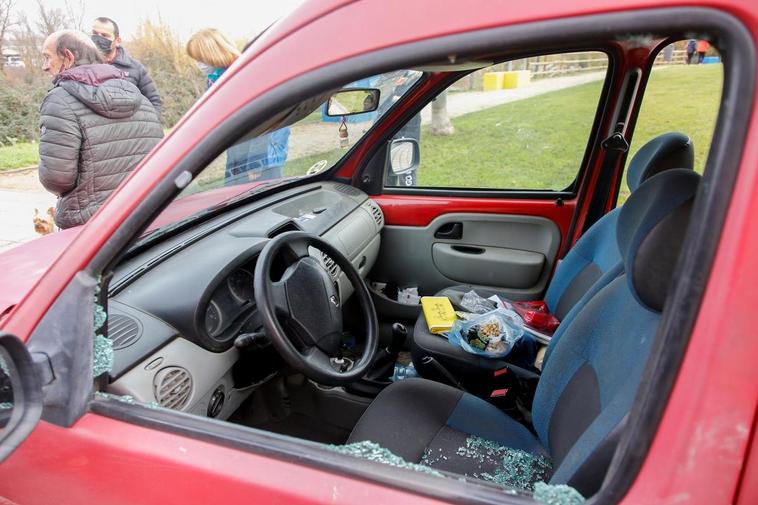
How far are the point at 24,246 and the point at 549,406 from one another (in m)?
2.01

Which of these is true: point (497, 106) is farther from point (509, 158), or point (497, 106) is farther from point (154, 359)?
point (154, 359)

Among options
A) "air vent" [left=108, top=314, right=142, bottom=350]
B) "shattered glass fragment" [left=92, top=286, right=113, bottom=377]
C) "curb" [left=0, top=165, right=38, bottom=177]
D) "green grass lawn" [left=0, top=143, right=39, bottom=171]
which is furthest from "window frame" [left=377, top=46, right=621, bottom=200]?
"green grass lawn" [left=0, top=143, right=39, bottom=171]

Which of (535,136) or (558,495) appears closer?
(558,495)

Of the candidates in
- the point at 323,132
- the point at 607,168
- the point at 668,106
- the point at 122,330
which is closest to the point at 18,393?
the point at 122,330

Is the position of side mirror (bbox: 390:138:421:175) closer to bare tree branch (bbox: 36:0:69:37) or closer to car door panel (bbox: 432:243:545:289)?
car door panel (bbox: 432:243:545:289)

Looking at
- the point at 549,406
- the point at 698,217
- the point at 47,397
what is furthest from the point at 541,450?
the point at 47,397

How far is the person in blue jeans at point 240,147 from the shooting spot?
1.95 m

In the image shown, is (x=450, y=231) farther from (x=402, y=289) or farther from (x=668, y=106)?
(x=668, y=106)

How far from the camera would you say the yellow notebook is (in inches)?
85.6

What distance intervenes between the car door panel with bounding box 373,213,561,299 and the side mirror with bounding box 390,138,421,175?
38cm

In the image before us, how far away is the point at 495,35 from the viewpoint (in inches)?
26.0

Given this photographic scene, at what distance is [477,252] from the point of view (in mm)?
2865

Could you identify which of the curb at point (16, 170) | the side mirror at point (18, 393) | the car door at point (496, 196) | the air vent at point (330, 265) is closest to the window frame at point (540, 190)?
the car door at point (496, 196)

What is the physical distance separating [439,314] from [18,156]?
981cm
